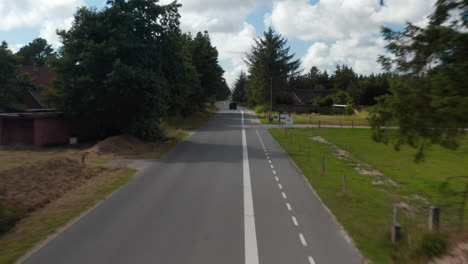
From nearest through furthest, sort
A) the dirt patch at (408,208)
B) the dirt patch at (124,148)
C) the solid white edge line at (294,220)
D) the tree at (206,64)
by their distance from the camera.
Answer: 1. the solid white edge line at (294,220)
2. the dirt patch at (408,208)
3. the dirt patch at (124,148)
4. the tree at (206,64)

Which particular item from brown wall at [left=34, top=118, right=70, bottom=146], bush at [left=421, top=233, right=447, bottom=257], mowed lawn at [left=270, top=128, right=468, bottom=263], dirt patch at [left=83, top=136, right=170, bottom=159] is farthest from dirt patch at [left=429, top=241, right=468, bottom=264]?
brown wall at [left=34, top=118, right=70, bottom=146]

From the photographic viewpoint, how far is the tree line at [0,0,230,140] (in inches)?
1177

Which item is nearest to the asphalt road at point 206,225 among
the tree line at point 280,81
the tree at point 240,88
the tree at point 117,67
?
the tree at point 117,67

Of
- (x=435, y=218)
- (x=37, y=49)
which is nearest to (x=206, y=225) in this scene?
(x=435, y=218)

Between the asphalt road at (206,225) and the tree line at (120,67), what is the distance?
40.3ft

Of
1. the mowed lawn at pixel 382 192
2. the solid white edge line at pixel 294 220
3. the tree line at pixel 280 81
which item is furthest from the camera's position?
the tree line at pixel 280 81

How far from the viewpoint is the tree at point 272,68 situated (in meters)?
83.9

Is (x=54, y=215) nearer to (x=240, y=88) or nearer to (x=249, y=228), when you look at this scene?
(x=249, y=228)

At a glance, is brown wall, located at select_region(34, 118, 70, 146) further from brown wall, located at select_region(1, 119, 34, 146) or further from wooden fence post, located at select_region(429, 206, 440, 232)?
wooden fence post, located at select_region(429, 206, 440, 232)

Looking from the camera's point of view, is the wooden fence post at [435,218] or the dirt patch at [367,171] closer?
the wooden fence post at [435,218]

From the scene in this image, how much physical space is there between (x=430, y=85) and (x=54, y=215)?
11.1 metres

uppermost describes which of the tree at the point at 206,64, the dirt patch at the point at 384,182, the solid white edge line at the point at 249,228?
the tree at the point at 206,64

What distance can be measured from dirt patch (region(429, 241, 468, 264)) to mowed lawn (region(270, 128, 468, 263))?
33 centimetres

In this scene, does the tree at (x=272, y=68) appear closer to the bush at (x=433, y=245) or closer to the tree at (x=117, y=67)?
the tree at (x=117, y=67)
